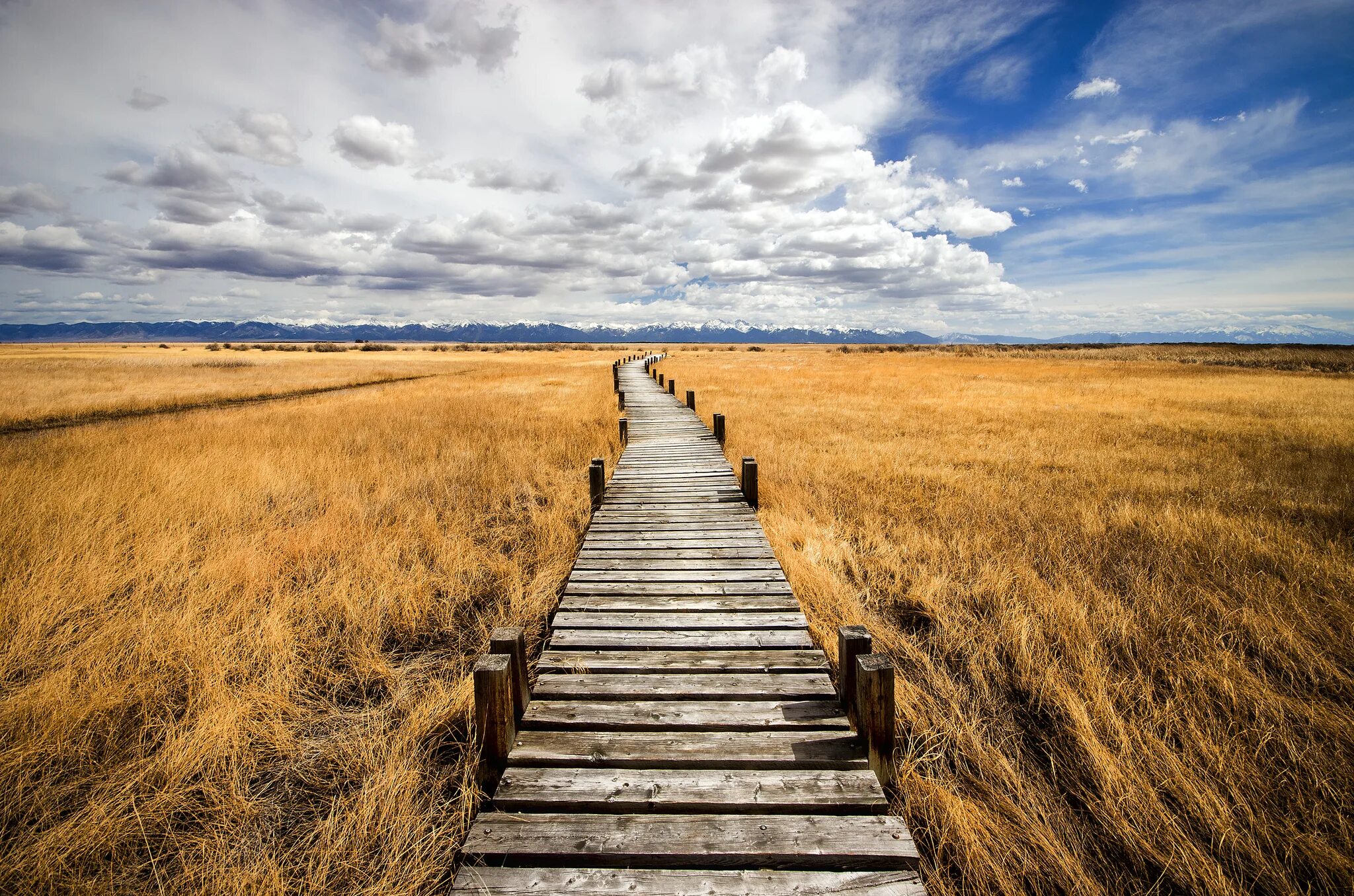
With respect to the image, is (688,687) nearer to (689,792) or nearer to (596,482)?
(689,792)

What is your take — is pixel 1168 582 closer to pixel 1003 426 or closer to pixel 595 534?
pixel 595 534

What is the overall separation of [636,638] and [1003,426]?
15.3 m

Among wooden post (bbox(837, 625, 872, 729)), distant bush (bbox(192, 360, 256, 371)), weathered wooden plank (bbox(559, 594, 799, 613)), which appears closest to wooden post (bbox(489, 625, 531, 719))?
weathered wooden plank (bbox(559, 594, 799, 613))

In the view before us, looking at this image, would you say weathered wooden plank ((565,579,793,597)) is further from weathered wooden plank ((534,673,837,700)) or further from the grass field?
weathered wooden plank ((534,673,837,700))

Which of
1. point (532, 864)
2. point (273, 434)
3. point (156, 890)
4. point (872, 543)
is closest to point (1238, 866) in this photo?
point (532, 864)

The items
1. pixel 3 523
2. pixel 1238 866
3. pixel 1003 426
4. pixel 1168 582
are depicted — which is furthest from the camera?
pixel 1003 426

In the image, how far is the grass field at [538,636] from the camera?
278 cm

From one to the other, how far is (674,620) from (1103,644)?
151 inches

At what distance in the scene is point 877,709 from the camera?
9.46 ft

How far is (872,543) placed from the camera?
6.95m

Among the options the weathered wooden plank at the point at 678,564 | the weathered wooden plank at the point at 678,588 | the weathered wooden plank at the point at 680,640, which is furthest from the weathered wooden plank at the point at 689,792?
the weathered wooden plank at the point at 678,564

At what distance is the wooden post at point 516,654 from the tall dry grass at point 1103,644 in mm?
2404

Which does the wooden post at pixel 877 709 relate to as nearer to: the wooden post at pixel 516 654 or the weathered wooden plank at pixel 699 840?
the weathered wooden plank at pixel 699 840

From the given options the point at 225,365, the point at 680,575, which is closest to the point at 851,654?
the point at 680,575
